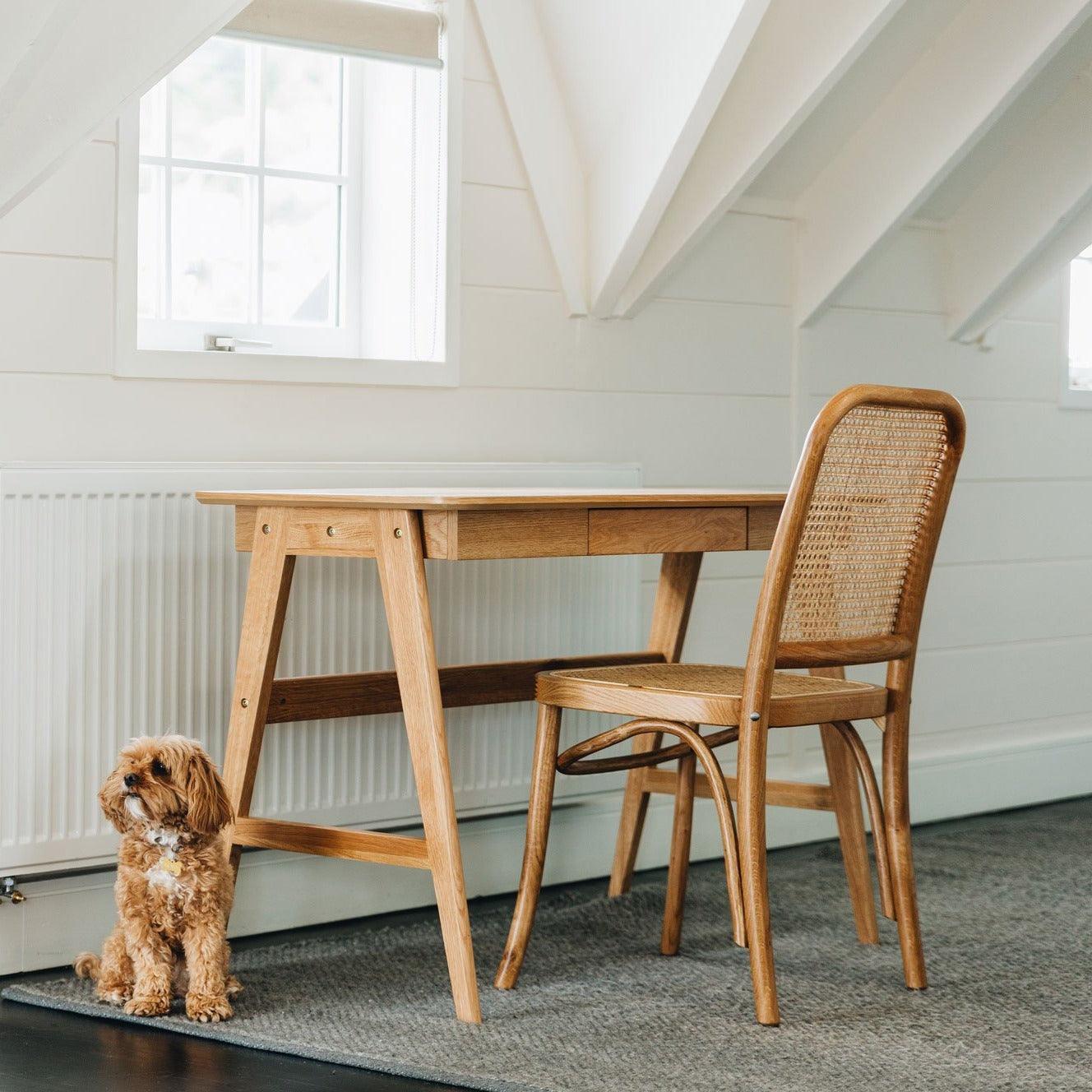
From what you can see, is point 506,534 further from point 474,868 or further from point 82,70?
point 474,868

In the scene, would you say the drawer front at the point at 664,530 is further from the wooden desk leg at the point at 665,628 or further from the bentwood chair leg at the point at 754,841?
the wooden desk leg at the point at 665,628

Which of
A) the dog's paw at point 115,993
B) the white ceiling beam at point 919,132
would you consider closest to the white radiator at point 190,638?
the dog's paw at point 115,993

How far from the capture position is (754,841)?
2035 mm

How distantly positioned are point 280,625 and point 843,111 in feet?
5.32

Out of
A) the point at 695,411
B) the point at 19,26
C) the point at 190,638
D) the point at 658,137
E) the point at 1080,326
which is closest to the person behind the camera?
the point at 19,26

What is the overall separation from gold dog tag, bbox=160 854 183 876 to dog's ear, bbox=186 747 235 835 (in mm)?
57

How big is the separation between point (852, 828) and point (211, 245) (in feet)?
4.93

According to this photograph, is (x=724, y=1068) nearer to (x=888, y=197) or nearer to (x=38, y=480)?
(x=38, y=480)

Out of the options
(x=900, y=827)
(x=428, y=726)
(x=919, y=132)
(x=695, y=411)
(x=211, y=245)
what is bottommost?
(x=900, y=827)

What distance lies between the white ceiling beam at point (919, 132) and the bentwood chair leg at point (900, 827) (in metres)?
1.22

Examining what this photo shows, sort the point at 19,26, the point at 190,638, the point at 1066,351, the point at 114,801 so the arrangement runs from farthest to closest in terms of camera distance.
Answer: the point at 1066,351
the point at 190,638
the point at 114,801
the point at 19,26

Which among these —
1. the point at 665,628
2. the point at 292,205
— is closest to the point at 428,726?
the point at 665,628

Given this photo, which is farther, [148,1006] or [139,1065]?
[148,1006]

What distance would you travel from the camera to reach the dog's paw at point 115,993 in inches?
85.4
